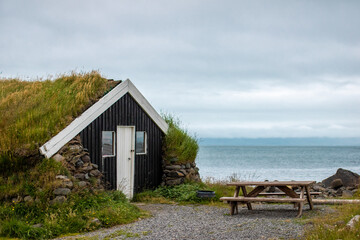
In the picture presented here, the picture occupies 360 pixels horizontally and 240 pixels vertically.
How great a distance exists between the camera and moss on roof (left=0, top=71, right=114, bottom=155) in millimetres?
11547

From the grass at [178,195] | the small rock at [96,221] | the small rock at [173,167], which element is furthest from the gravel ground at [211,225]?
the small rock at [173,167]

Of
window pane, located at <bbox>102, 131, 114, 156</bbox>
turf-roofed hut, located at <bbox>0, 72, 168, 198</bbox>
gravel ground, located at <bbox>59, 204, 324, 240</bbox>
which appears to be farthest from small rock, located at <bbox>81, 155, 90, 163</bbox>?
gravel ground, located at <bbox>59, 204, 324, 240</bbox>

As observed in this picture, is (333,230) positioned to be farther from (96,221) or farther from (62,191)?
(62,191)

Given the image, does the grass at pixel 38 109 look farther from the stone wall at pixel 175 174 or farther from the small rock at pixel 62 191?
the stone wall at pixel 175 174

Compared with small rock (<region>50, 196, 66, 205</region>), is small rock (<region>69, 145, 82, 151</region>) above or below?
above

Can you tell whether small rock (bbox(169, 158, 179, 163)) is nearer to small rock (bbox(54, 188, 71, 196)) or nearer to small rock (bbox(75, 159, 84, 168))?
small rock (bbox(75, 159, 84, 168))

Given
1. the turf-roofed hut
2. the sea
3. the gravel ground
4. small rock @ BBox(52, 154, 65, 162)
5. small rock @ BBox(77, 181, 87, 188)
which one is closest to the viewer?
the gravel ground

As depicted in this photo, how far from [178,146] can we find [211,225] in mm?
5636

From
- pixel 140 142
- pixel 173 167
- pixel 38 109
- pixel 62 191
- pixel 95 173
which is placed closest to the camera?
pixel 62 191

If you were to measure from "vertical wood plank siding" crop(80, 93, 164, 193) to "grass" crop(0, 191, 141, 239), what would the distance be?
5.44 feet

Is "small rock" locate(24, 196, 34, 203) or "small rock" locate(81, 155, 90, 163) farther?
"small rock" locate(81, 155, 90, 163)

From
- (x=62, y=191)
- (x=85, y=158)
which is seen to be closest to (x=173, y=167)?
(x=85, y=158)

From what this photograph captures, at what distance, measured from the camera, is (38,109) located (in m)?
13.0

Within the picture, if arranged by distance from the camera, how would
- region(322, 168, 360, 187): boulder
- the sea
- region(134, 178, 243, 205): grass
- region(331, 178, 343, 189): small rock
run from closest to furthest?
region(134, 178, 243, 205): grass → region(331, 178, 343, 189): small rock → region(322, 168, 360, 187): boulder → the sea
